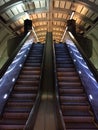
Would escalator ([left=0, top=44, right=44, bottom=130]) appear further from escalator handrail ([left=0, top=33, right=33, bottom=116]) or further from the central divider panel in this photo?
the central divider panel

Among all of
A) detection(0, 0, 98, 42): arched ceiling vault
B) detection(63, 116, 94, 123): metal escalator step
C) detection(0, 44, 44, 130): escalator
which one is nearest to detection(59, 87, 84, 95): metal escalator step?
detection(0, 44, 44, 130): escalator

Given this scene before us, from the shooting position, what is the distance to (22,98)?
6508mm

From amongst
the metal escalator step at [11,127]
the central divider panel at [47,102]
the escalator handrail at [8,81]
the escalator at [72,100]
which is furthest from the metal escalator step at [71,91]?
the metal escalator step at [11,127]

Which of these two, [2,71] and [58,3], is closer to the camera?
[2,71]

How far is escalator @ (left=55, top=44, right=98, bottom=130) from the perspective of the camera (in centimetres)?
519

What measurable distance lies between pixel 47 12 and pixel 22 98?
12434 millimetres

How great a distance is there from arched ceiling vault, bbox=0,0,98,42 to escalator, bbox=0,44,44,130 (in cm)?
690

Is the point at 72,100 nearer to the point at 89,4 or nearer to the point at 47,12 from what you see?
the point at 89,4

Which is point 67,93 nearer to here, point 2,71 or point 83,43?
point 2,71

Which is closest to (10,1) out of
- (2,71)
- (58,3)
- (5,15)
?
(5,15)

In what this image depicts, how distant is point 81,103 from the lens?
6180 millimetres

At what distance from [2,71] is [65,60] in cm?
399

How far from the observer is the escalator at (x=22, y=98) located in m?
5.23

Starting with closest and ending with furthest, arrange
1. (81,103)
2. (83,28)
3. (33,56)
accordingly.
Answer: (81,103)
(33,56)
(83,28)
